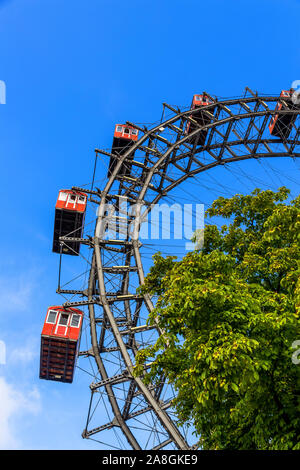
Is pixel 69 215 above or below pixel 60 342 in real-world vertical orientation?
above

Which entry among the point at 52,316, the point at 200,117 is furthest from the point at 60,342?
the point at 200,117

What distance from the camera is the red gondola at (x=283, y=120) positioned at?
142ft

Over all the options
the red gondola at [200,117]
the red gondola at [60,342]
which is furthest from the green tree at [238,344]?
the red gondola at [200,117]

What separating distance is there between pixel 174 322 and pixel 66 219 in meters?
22.5

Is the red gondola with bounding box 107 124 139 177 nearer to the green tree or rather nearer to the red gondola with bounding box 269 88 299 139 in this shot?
the red gondola with bounding box 269 88 299 139

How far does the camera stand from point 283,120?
143 feet

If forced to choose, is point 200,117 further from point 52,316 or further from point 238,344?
point 238,344

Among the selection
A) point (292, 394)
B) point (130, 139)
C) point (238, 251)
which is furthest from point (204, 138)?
point (292, 394)

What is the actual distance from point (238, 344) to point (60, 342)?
19.7 m

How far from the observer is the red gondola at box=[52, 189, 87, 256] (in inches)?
1330

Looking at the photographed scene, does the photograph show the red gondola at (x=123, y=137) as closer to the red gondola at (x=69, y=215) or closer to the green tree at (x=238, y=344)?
the red gondola at (x=69, y=215)

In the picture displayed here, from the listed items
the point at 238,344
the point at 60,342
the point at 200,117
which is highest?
the point at 200,117

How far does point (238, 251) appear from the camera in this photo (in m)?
17.7

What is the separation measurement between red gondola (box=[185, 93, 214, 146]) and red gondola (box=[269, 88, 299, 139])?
Result: 5556 millimetres
